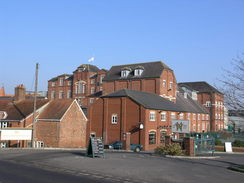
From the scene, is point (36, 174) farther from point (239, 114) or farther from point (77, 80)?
point (77, 80)

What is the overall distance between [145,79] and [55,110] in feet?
71.5

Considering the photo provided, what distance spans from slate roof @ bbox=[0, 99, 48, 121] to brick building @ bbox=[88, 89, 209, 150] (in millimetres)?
8647

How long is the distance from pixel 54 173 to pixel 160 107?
31.5 m

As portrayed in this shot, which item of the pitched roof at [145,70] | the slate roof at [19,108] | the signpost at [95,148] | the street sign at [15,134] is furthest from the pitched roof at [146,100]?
the signpost at [95,148]

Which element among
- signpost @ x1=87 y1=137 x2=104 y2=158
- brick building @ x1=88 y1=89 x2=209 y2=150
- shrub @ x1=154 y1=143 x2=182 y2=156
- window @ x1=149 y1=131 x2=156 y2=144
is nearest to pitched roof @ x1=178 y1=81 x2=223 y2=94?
brick building @ x1=88 y1=89 x2=209 y2=150

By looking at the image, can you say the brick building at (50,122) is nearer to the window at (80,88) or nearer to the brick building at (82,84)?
the brick building at (82,84)

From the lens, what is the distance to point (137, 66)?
5716 centimetres

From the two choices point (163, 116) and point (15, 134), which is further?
point (163, 116)

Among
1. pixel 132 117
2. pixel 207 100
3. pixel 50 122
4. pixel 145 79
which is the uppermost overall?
pixel 145 79

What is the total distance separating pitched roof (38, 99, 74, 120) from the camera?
3770 cm

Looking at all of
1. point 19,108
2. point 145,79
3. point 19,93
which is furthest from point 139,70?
point 19,108

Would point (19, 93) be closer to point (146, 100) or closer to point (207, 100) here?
point (146, 100)

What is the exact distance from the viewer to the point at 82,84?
74.6m

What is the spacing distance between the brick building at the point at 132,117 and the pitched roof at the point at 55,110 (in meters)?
6.00
